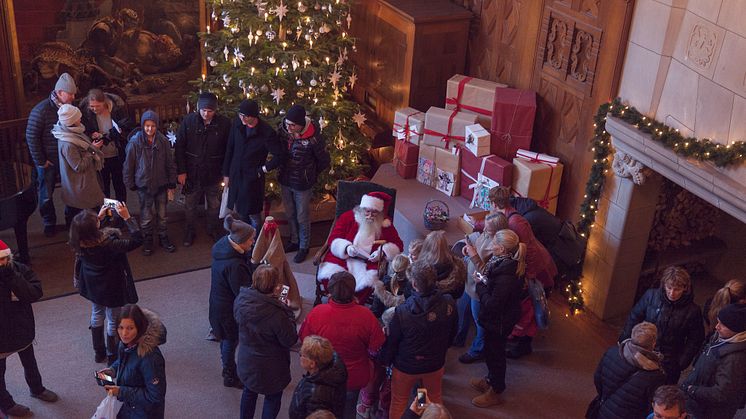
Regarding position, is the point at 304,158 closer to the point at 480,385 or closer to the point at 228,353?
the point at 228,353

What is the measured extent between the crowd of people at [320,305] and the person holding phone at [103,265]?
0.04 ft

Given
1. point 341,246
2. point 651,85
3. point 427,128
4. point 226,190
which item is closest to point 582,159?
point 651,85

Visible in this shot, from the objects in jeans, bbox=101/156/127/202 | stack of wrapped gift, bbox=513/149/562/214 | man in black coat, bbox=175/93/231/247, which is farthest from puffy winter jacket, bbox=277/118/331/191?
stack of wrapped gift, bbox=513/149/562/214

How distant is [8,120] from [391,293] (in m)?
5.51

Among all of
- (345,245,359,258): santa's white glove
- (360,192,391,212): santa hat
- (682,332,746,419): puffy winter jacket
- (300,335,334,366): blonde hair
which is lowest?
(345,245,359,258): santa's white glove

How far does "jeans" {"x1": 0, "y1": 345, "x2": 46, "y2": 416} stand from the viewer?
6016mm

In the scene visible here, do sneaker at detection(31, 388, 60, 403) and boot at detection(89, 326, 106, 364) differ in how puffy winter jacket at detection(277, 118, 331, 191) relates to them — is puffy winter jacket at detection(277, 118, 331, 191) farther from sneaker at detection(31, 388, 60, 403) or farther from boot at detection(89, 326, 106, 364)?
sneaker at detection(31, 388, 60, 403)

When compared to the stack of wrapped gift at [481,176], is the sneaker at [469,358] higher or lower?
lower

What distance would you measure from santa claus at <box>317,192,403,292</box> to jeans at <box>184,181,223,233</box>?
1.90 meters

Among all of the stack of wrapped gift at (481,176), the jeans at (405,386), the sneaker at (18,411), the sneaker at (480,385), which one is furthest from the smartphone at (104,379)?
the stack of wrapped gift at (481,176)

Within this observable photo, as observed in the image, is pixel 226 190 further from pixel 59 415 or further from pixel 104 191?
pixel 59 415

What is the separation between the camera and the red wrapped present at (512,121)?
8.28 meters

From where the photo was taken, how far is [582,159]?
8023mm

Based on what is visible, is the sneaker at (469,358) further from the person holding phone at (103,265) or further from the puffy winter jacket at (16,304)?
the puffy winter jacket at (16,304)
